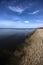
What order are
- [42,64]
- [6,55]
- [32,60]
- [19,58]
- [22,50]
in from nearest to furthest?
[42,64], [32,60], [19,58], [6,55], [22,50]

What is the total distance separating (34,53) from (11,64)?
809 millimetres

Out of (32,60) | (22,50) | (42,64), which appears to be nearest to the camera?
(42,64)

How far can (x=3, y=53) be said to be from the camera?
10.6 ft

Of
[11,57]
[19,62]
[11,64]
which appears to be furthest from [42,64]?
[11,57]

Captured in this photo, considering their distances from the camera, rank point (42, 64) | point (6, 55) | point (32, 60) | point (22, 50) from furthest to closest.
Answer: point (22, 50), point (6, 55), point (32, 60), point (42, 64)

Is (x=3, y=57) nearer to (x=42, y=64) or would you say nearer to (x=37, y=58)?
(x=37, y=58)

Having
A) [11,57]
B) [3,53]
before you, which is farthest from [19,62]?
[3,53]

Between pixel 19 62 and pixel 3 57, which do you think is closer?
pixel 19 62

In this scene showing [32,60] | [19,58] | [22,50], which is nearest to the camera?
[32,60]

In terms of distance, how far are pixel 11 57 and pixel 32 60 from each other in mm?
670

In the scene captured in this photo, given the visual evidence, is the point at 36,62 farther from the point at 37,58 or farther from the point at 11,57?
the point at 11,57

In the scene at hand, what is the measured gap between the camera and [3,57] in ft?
9.87

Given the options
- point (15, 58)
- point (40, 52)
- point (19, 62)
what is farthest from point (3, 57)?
point (40, 52)

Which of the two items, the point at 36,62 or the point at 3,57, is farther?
the point at 3,57
